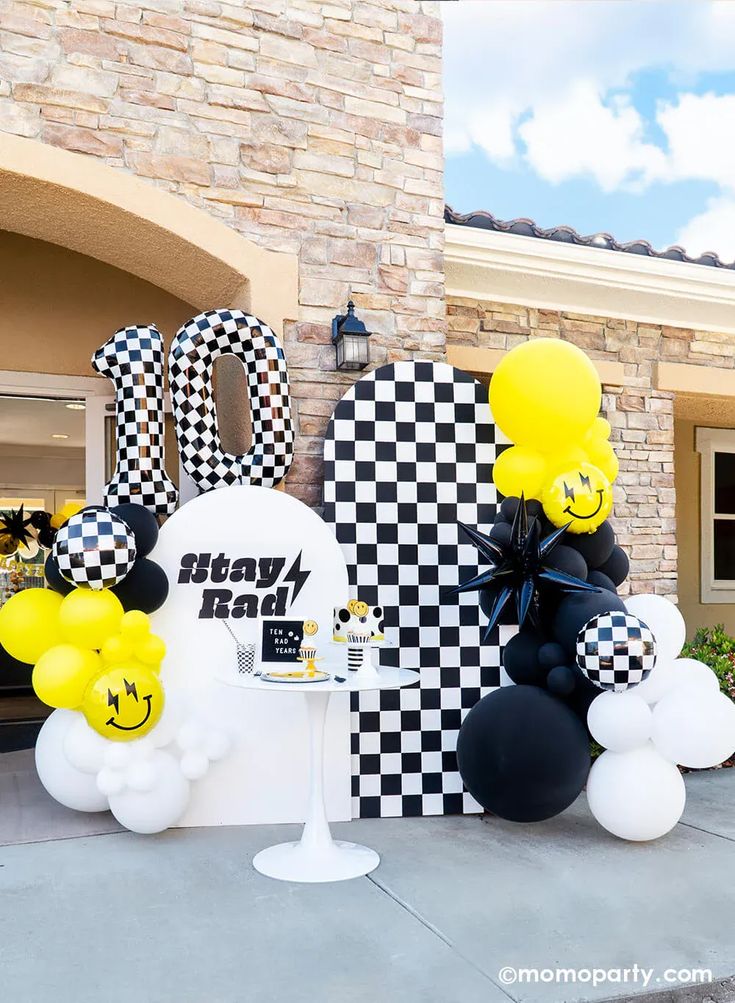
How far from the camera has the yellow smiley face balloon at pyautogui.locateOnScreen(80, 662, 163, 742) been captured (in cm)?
354

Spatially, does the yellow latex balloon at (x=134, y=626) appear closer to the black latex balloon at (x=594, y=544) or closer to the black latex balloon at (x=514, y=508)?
the black latex balloon at (x=514, y=508)

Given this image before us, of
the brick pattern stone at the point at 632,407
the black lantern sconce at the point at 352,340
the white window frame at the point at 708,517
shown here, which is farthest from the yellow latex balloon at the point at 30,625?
the white window frame at the point at 708,517

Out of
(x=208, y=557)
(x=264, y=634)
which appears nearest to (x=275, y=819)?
(x=264, y=634)

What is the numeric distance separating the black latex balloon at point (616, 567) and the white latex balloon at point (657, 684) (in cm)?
65

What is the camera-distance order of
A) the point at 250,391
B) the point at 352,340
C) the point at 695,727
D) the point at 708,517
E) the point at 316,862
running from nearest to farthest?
the point at 316,862 < the point at 695,727 < the point at 250,391 < the point at 352,340 < the point at 708,517

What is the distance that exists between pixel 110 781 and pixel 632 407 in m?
4.16

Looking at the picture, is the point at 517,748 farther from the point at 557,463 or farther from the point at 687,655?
the point at 687,655

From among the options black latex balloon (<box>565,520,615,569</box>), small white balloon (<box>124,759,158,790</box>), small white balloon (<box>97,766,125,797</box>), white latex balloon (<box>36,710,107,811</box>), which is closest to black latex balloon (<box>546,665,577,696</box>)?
black latex balloon (<box>565,520,615,569</box>)

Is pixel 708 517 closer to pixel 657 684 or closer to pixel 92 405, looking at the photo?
pixel 657 684

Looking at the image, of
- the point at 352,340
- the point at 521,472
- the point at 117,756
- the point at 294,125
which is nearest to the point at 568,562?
the point at 521,472

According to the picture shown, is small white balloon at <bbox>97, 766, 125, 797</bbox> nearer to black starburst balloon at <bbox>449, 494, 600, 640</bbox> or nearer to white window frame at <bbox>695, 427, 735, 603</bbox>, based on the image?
black starburst balloon at <bbox>449, 494, 600, 640</bbox>

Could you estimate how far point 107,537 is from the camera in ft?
11.7

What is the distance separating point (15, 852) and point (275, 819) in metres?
1.11

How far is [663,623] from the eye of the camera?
398 centimetres
